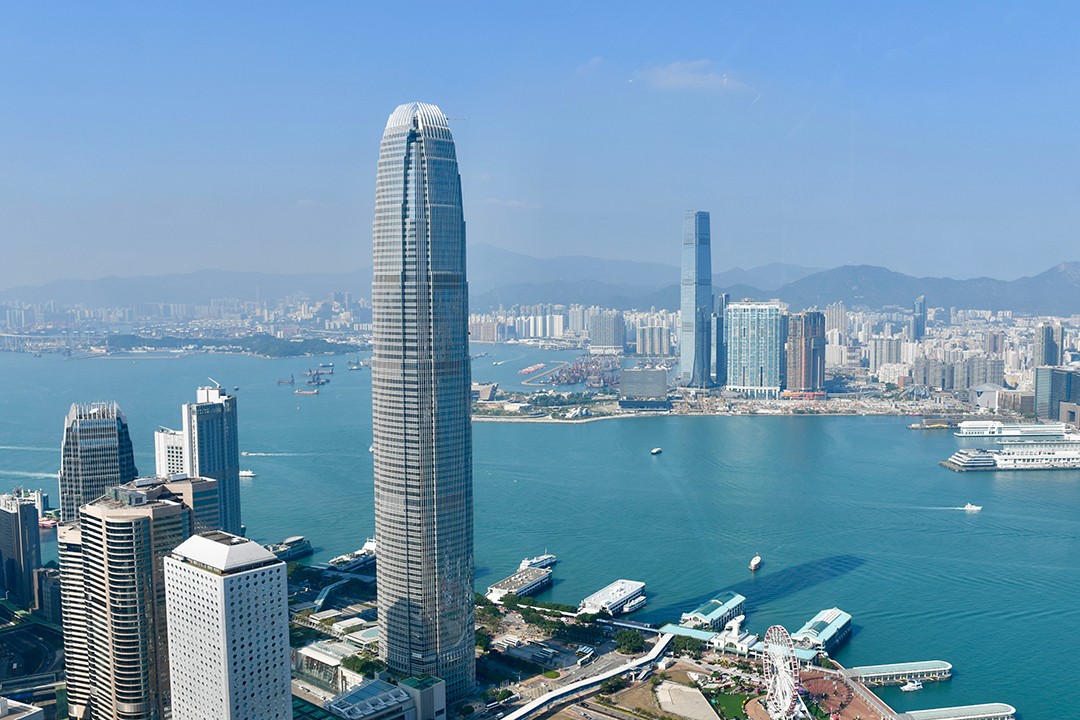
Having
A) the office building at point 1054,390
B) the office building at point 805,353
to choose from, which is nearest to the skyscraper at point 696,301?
the office building at point 805,353

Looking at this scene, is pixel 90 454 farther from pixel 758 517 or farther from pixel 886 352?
pixel 886 352

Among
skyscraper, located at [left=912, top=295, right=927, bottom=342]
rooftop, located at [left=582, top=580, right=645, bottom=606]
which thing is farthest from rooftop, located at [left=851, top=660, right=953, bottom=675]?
skyscraper, located at [left=912, top=295, right=927, bottom=342]

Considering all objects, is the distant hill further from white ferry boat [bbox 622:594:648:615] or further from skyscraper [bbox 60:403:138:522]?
skyscraper [bbox 60:403:138:522]

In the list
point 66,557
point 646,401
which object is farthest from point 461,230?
point 646,401

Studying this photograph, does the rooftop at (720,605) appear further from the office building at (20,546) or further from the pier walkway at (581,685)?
the office building at (20,546)

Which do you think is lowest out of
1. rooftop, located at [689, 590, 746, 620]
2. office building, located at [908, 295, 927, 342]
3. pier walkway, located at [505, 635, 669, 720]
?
pier walkway, located at [505, 635, 669, 720]

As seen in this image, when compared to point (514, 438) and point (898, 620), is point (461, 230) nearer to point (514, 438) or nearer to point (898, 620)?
point (898, 620)
